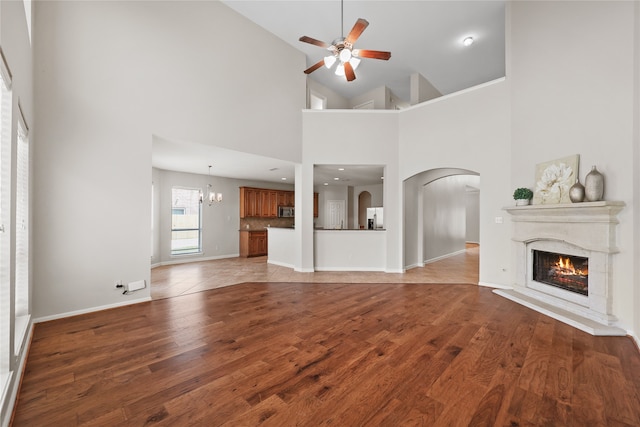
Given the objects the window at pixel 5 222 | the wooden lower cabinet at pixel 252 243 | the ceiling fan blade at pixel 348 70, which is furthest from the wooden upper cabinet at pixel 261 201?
the window at pixel 5 222

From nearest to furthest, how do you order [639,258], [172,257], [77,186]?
[639,258], [77,186], [172,257]

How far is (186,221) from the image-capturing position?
24.8ft

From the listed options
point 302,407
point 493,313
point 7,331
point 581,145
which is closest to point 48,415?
point 7,331

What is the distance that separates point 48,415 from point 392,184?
5750mm

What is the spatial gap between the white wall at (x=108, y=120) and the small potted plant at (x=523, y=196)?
16.2 ft

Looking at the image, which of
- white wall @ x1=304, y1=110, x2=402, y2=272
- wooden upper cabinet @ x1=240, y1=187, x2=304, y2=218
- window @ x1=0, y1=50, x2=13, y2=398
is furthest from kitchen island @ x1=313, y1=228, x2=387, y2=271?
window @ x1=0, y1=50, x2=13, y2=398

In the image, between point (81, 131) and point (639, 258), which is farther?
point (81, 131)

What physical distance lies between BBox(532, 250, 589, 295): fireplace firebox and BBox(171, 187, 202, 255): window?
25.4 feet

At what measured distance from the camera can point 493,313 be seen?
11.1ft

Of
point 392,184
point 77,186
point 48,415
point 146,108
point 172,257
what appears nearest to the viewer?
point 48,415

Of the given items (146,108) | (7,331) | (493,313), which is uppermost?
(146,108)

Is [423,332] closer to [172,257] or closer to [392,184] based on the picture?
[392,184]

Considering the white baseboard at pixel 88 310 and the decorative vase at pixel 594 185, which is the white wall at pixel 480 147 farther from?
the white baseboard at pixel 88 310

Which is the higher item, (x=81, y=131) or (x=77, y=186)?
(x=81, y=131)
